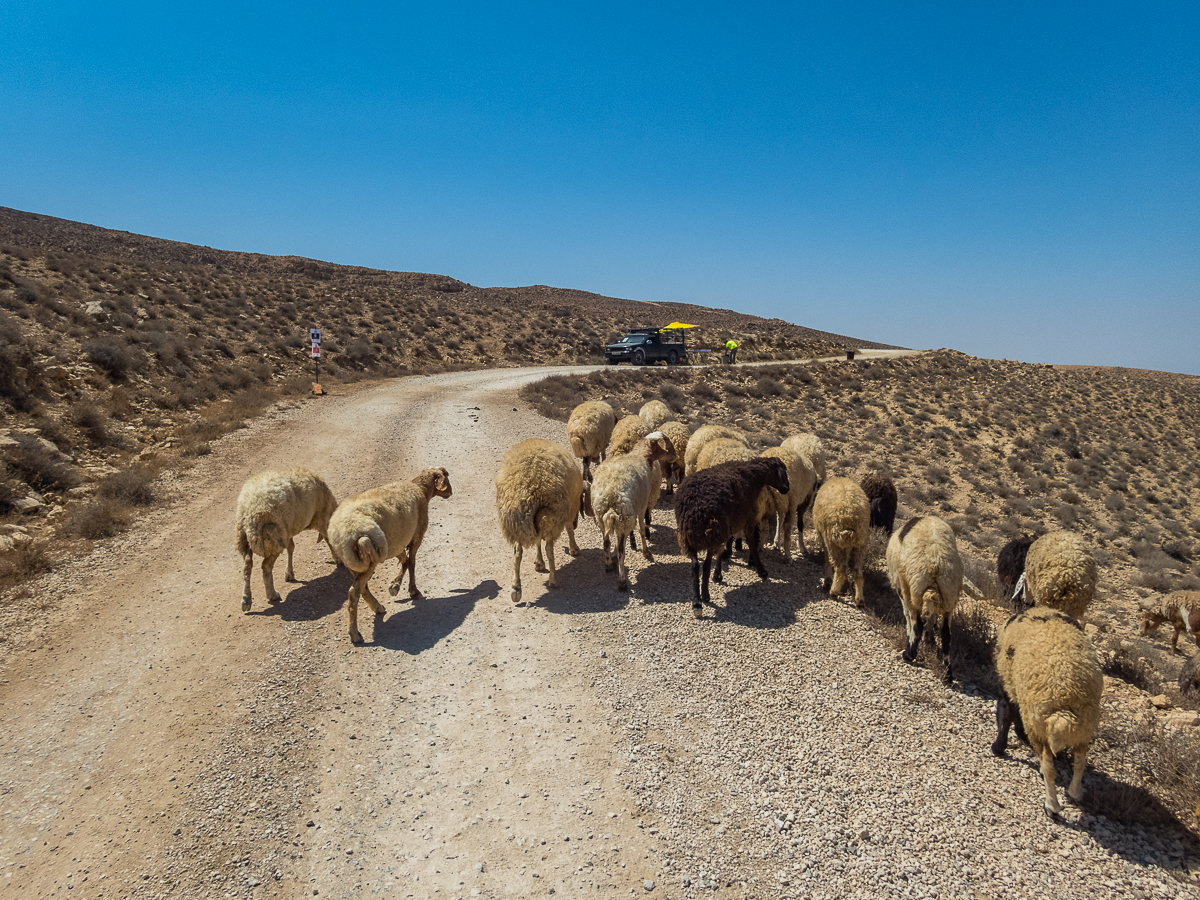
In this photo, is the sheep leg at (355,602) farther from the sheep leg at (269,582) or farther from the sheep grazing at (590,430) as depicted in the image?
the sheep grazing at (590,430)

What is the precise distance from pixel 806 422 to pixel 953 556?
20.9m

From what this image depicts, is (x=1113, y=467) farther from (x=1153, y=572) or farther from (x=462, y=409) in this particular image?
(x=462, y=409)

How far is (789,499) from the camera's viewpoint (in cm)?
937

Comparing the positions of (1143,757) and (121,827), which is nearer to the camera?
(121,827)

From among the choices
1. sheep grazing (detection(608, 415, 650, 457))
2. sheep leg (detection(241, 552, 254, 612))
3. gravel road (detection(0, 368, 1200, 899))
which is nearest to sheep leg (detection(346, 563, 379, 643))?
gravel road (detection(0, 368, 1200, 899))

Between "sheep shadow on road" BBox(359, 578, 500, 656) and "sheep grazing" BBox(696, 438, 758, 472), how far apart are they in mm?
4168

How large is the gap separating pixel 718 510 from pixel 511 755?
3864mm

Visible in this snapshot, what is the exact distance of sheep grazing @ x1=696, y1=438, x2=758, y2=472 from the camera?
383 inches

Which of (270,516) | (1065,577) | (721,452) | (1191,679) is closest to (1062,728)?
(1065,577)

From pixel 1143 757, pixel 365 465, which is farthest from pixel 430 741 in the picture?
pixel 365 465

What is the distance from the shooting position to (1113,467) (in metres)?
25.2

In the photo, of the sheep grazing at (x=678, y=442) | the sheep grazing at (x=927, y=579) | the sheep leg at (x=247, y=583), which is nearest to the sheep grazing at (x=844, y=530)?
the sheep grazing at (x=927, y=579)

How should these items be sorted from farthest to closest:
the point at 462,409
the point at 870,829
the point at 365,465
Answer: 1. the point at 462,409
2. the point at 365,465
3. the point at 870,829

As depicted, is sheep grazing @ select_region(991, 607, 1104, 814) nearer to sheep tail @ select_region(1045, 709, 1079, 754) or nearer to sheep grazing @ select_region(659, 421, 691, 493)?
sheep tail @ select_region(1045, 709, 1079, 754)
